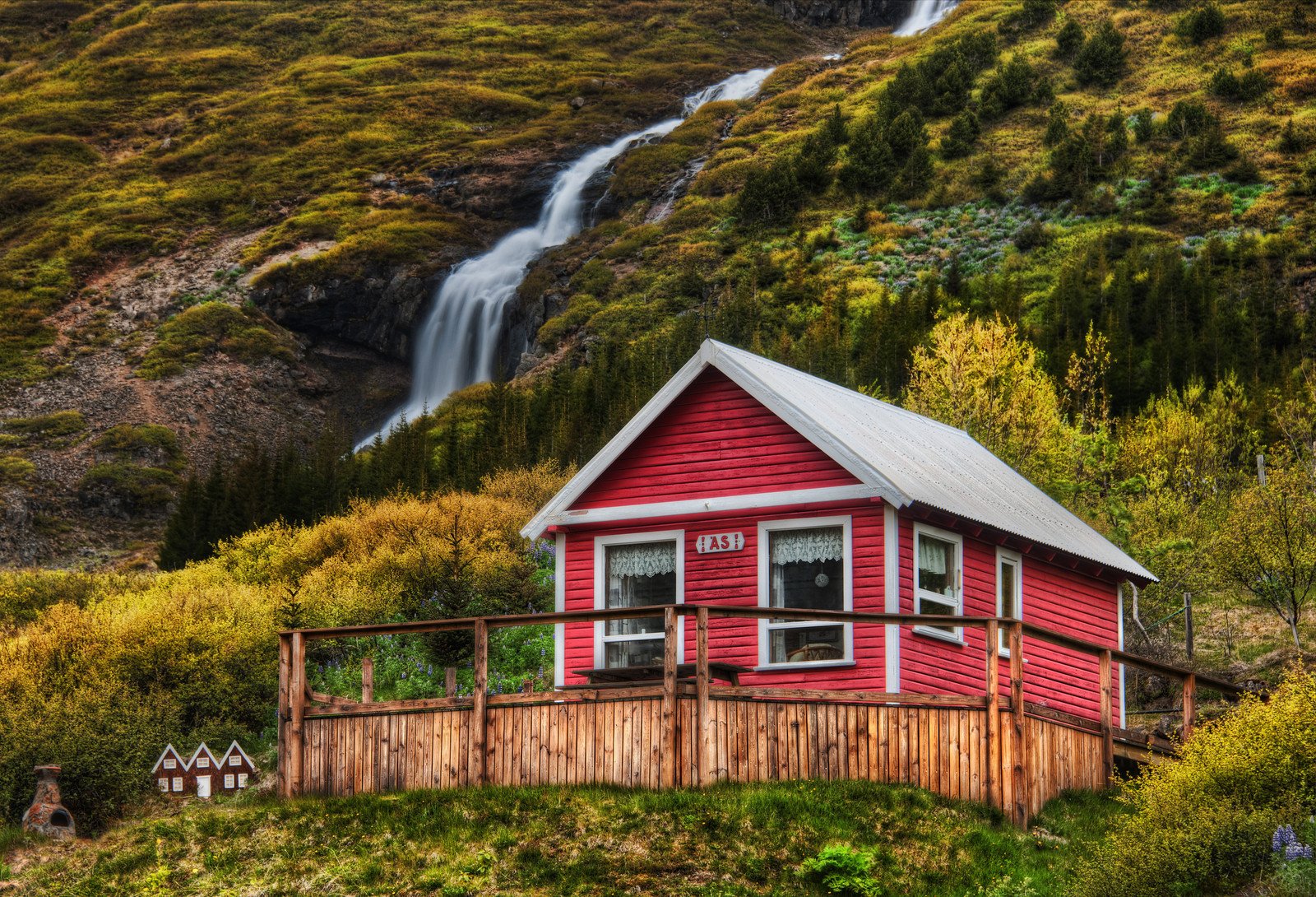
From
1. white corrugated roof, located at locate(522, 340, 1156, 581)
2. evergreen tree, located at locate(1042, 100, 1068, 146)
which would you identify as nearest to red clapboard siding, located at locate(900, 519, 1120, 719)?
white corrugated roof, located at locate(522, 340, 1156, 581)

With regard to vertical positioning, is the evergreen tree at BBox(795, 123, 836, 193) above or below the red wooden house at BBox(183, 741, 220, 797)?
above

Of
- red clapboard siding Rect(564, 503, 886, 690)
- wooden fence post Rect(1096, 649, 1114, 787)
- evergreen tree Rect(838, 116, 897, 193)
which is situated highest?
evergreen tree Rect(838, 116, 897, 193)

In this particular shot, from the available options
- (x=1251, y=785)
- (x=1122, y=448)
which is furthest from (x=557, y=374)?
(x=1251, y=785)

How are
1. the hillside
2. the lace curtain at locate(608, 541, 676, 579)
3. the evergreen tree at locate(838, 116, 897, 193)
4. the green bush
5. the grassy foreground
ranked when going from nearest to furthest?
1. the green bush
2. the grassy foreground
3. the lace curtain at locate(608, 541, 676, 579)
4. the hillside
5. the evergreen tree at locate(838, 116, 897, 193)

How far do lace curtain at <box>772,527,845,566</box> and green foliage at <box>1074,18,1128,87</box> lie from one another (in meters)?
111

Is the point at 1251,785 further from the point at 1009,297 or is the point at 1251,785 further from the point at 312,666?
the point at 1009,297

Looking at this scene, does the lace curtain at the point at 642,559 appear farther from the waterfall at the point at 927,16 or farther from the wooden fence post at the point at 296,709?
the waterfall at the point at 927,16

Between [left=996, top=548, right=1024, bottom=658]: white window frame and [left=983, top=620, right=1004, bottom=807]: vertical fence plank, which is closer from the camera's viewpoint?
[left=983, top=620, right=1004, bottom=807]: vertical fence plank

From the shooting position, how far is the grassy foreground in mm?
17375

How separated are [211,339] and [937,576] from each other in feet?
325

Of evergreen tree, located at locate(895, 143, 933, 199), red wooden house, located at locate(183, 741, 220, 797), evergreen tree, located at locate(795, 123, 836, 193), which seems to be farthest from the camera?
evergreen tree, located at locate(795, 123, 836, 193)

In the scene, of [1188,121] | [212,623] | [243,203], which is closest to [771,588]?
[212,623]

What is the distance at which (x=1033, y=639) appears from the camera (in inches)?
1024

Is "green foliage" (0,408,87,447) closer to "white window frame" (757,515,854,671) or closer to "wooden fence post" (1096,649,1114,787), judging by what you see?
"white window frame" (757,515,854,671)
